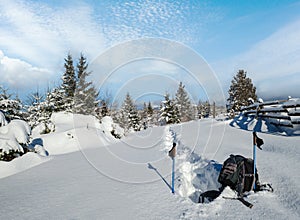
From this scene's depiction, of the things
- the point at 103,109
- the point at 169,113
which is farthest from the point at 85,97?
the point at 169,113

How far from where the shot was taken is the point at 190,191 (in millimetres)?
4590

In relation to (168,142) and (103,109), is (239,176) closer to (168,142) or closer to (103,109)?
(168,142)

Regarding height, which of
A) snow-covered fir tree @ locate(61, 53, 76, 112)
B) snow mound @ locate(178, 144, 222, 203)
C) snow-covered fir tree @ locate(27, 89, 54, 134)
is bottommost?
snow mound @ locate(178, 144, 222, 203)

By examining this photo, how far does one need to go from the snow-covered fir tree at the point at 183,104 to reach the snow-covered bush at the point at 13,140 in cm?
3498

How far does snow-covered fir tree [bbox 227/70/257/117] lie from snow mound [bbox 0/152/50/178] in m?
33.6

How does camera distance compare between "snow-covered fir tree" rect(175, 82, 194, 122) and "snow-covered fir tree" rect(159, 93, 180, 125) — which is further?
"snow-covered fir tree" rect(175, 82, 194, 122)

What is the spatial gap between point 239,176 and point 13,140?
785cm

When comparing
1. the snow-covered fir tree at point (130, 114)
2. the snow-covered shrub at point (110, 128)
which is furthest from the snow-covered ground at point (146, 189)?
the snow-covered fir tree at point (130, 114)

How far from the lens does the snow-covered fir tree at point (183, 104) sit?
4243cm

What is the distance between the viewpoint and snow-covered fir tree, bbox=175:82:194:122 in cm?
4243

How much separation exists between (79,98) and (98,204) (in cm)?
2926

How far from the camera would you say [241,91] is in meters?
37.1

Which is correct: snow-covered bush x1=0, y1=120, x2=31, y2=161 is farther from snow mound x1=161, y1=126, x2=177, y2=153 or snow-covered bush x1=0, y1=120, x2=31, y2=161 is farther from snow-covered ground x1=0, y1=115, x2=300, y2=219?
snow mound x1=161, y1=126, x2=177, y2=153

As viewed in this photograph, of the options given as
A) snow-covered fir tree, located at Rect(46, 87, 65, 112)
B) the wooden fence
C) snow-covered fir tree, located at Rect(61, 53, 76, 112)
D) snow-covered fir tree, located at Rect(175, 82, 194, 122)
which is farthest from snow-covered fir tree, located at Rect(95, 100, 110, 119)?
the wooden fence
